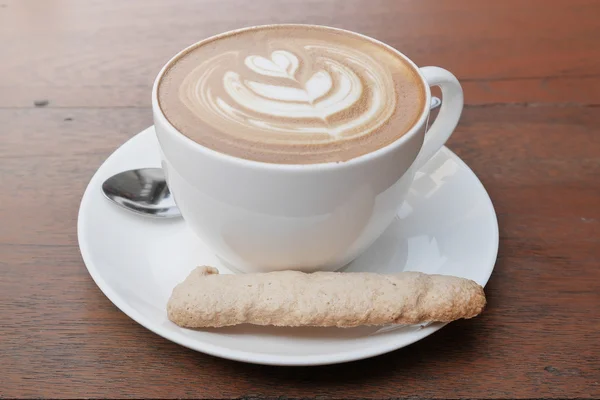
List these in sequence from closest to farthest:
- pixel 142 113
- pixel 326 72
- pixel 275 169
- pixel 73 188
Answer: pixel 275 169 < pixel 326 72 < pixel 73 188 < pixel 142 113

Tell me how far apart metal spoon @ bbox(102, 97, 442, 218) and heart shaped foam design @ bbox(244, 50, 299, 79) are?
29 cm

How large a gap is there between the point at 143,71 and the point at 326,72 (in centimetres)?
81

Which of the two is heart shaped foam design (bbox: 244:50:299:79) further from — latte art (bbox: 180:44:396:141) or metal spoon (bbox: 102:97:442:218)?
metal spoon (bbox: 102:97:442:218)

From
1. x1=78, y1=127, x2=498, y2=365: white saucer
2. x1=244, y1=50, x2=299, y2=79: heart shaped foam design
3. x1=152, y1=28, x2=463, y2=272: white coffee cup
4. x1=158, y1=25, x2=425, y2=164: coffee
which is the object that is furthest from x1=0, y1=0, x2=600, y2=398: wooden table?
x1=244, y1=50, x2=299, y2=79: heart shaped foam design

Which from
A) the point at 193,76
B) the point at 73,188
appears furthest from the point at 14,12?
the point at 193,76

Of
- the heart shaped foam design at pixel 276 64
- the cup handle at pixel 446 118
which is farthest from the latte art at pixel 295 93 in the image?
the cup handle at pixel 446 118

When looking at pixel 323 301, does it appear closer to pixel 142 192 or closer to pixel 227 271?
pixel 227 271

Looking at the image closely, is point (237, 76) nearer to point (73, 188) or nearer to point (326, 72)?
point (326, 72)

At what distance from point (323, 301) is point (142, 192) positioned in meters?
0.54

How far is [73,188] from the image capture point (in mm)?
1376

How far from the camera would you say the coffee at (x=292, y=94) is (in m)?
0.99

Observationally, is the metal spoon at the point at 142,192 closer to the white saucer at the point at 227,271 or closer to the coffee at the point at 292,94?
the white saucer at the point at 227,271

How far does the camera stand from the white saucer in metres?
0.93

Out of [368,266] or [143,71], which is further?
[143,71]
